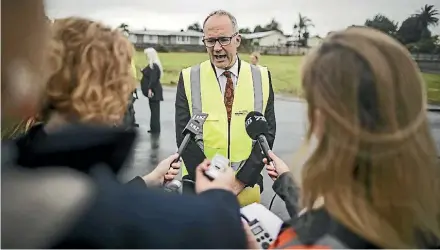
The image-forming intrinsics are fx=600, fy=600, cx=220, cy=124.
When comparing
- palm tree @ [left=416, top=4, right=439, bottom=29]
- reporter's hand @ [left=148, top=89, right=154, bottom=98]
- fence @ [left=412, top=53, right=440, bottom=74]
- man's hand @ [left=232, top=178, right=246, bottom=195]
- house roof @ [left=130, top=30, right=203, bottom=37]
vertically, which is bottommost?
man's hand @ [left=232, top=178, right=246, bottom=195]

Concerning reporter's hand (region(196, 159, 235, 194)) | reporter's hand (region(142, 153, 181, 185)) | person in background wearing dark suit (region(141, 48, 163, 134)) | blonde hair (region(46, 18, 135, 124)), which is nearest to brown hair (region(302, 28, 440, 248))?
reporter's hand (region(196, 159, 235, 194))

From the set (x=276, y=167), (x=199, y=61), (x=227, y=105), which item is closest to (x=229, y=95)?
(x=227, y=105)

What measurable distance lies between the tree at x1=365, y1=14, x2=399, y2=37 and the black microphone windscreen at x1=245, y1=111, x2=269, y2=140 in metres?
0.44

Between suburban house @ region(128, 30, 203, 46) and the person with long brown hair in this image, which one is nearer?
the person with long brown hair

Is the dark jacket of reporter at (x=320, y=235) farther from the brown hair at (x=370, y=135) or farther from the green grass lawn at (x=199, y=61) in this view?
the green grass lawn at (x=199, y=61)

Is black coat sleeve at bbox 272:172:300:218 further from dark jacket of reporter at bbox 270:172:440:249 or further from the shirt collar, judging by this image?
the shirt collar

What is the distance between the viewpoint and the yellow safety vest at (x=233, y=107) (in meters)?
1.88

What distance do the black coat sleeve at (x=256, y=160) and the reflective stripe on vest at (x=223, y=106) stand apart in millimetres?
14

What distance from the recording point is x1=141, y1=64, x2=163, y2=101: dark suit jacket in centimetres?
188

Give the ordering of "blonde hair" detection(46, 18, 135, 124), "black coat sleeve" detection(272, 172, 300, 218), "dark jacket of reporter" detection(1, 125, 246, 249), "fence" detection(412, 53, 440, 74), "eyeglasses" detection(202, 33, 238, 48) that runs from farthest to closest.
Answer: "eyeglasses" detection(202, 33, 238, 48), "fence" detection(412, 53, 440, 74), "black coat sleeve" detection(272, 172, 300, 218), "blonde hair" detection(46, 18, 135, 124), "dark jacket of reporter" detection(1, 125, 246, 249)

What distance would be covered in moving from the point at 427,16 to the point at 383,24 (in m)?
A: 0.12

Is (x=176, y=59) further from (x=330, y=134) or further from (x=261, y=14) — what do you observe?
(x=330, y=134)

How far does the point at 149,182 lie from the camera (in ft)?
4.75

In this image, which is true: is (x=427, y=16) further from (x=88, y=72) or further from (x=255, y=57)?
(x=88, y=72)
